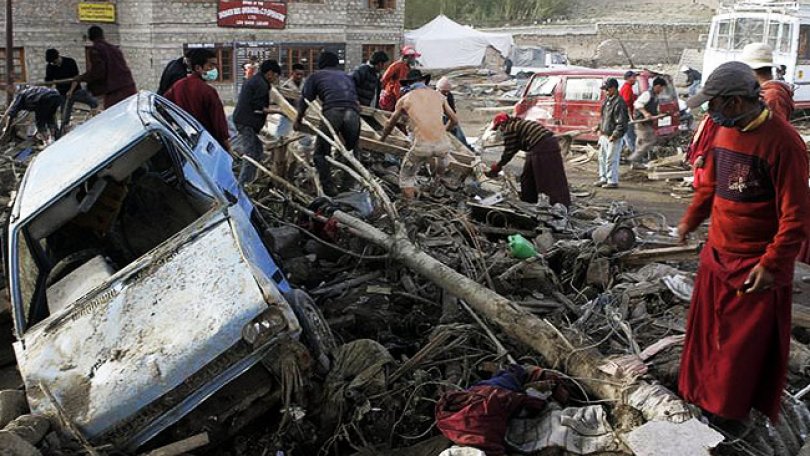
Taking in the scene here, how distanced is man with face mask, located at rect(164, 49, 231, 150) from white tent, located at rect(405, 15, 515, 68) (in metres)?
26.6

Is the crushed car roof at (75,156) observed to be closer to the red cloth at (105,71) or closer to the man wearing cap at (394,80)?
the red cloth at (105,71)

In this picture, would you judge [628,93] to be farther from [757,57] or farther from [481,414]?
[481,414]

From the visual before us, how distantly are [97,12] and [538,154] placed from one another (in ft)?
74.1

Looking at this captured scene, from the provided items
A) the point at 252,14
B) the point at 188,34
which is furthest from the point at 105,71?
the point at 252,14

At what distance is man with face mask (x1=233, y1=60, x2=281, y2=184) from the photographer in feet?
27.9

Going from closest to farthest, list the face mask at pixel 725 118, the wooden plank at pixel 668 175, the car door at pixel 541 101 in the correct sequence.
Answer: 1. the face mask at pixel 725 118
2. the wooden plank at pixel 668 175
3. the car door at pixel 541 101

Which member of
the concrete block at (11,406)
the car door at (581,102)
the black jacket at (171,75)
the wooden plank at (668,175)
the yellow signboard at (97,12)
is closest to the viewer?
the concrete block at (11,406)

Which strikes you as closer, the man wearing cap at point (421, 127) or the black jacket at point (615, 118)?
the man wearing cap at point (421, 127)

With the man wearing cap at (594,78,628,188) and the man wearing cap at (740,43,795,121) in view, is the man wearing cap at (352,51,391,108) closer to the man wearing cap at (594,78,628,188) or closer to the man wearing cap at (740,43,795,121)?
the man wearing cap at (594,78,628,188)

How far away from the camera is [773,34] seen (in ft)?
67.0

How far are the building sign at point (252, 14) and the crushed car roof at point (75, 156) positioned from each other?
2131cm

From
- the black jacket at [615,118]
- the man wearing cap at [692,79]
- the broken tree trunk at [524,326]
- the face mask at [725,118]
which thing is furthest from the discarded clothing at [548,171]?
the man wearing cap at [692,79]

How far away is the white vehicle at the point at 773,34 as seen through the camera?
19.8 m

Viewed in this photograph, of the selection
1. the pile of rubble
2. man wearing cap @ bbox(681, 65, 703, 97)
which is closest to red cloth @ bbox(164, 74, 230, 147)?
the pile of rubble
